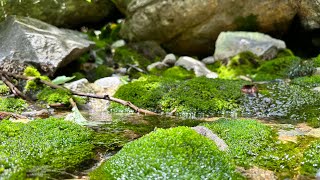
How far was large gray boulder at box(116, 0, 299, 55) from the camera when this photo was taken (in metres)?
13.4

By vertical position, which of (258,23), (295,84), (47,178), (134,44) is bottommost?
(47,178)

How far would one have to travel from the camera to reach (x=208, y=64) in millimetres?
13602

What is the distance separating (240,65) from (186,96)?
15.9 feet

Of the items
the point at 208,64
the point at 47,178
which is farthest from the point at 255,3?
the point at 47,178

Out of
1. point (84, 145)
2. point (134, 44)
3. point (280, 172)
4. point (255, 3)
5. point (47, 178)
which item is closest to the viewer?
point (47, 178)

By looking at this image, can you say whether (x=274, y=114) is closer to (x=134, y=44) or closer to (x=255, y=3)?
(x=255, y=3)

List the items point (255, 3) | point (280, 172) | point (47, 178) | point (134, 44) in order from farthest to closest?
point (134, 44), point (255, 3), point (280, 172), point (47, 178)

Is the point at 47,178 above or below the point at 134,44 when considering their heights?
below

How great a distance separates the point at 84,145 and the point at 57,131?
454 mm

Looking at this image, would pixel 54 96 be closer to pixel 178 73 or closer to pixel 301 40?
pixel 178 73

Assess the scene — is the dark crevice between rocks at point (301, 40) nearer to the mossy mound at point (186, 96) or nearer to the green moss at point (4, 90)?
the mossy mound at point (186, 96)

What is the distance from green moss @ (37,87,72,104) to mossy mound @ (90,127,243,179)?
4246 millimetres

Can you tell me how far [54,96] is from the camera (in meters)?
8.28

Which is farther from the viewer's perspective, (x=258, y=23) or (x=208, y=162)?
(x=258, y=23)
